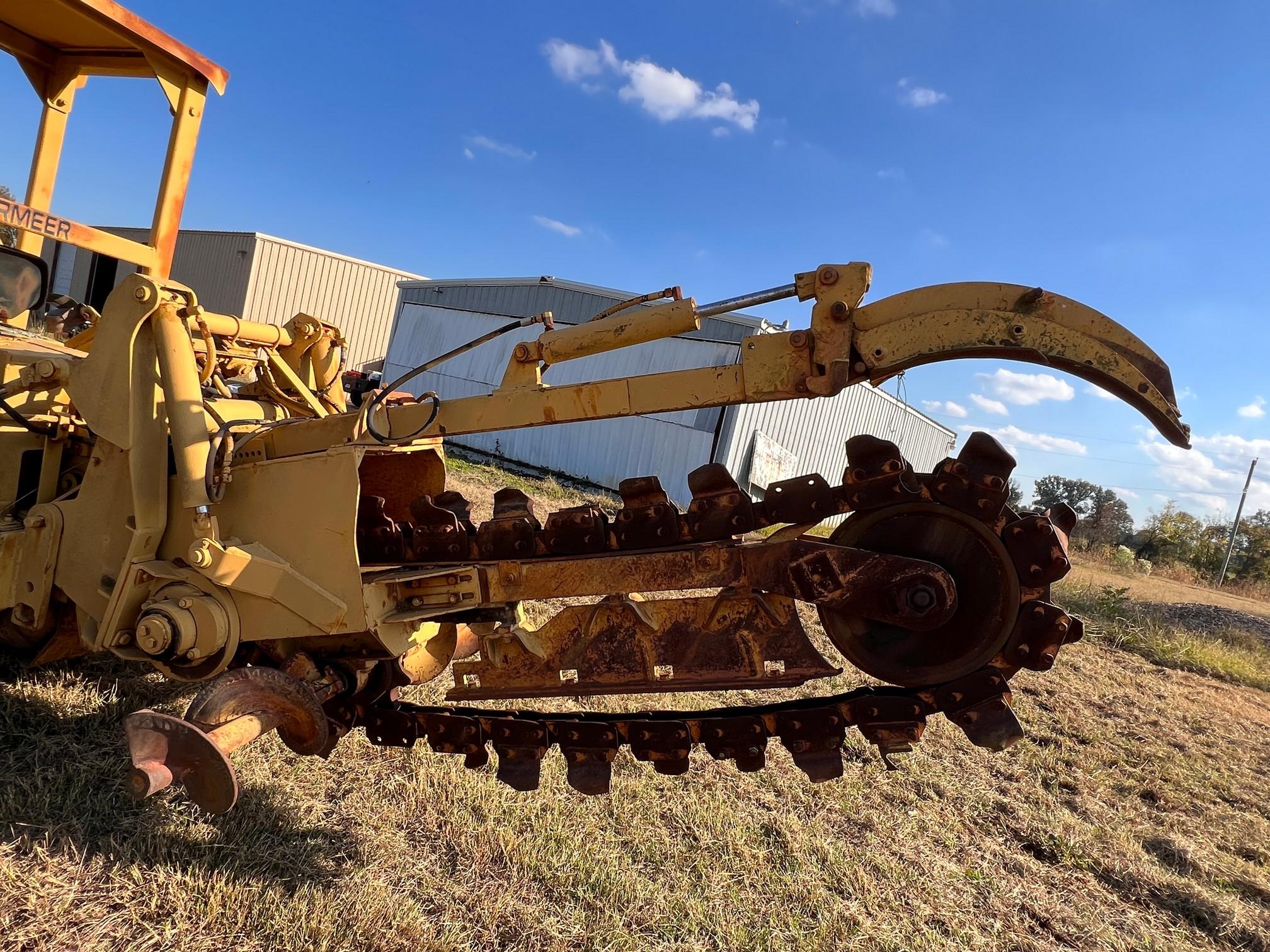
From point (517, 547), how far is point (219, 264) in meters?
27.4

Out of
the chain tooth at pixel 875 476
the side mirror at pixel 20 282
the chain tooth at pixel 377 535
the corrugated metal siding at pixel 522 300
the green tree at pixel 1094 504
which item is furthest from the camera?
the green tree at pixel 1094 504

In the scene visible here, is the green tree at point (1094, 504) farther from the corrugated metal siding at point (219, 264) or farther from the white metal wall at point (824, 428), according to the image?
the corrugated metal siding at point (219, 264)

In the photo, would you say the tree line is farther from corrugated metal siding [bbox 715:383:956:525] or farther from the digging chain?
the digging chain

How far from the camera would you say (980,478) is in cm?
239

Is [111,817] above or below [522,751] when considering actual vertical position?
below

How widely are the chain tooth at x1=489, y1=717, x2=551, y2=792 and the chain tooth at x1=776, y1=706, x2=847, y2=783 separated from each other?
0.90 m

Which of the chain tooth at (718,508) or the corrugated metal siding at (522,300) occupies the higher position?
the corrugated metal siding at (522,300)

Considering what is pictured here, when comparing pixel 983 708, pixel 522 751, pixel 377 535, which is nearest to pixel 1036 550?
pixel 983 708

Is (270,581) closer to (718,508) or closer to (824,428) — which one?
(718,508)

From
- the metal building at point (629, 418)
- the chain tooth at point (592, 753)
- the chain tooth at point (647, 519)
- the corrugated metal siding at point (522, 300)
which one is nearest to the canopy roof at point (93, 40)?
the chain tooth at point (647, 519)

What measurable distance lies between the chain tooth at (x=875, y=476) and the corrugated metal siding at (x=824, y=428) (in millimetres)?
11498

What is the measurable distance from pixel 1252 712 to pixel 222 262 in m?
28.2

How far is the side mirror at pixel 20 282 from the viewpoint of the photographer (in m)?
3.53

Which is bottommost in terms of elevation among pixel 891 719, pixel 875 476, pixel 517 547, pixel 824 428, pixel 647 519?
pixel 891 719
